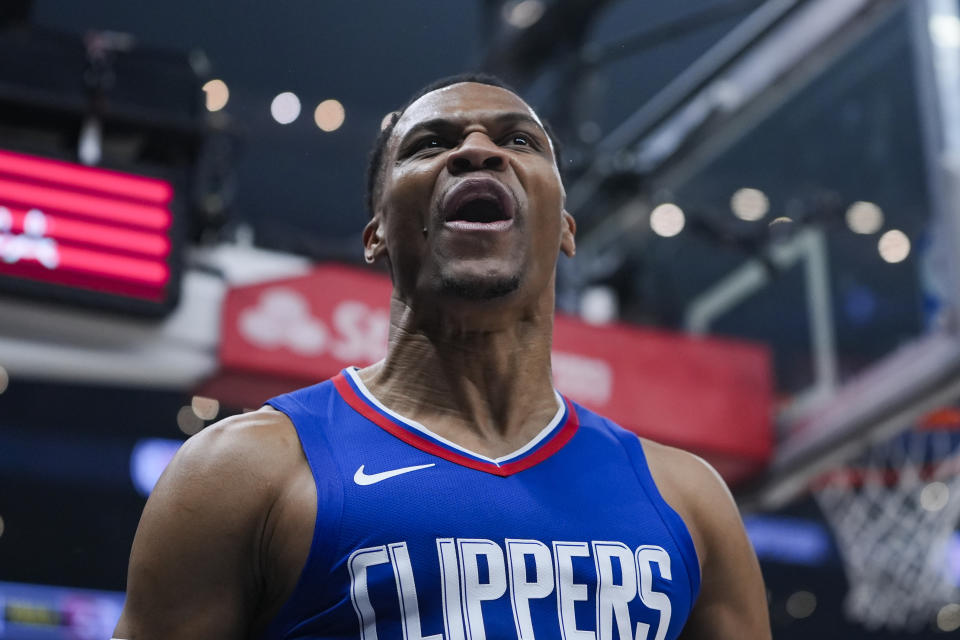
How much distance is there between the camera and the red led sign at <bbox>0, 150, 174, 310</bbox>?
4574mm

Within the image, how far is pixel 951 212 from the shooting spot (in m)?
4.61

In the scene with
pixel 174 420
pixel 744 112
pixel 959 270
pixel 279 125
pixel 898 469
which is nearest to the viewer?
pixel 959 270

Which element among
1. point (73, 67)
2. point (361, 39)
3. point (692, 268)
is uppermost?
point (361, 39)

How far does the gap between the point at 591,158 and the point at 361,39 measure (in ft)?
8.36

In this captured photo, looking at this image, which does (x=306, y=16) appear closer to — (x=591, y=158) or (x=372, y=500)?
(x=591, y=158)

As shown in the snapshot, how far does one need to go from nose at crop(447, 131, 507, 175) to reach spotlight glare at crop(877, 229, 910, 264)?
549cm

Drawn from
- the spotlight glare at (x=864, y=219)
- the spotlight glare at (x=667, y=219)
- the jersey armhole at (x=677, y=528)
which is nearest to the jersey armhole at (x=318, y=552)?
the jersey armhole at (x=677, y=528)

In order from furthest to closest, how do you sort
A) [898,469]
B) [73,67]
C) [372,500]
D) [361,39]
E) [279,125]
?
[279,125], [361,39], [898,469], [73,67], [372,500]

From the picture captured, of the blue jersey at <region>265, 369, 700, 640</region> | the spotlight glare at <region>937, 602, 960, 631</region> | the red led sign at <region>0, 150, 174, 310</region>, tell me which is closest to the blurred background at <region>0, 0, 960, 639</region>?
the red led sign at <region>0, 150, 174, 310</region>

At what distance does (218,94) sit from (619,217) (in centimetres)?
407

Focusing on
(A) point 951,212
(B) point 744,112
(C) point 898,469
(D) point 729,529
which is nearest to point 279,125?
(B) point 744,112

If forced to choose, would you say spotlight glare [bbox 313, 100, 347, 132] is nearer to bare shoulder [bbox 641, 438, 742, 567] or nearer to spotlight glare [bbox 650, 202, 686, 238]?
spotlight glare [bbox 650, 202, 686, 238]

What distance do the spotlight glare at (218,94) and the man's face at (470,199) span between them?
7.90 metres

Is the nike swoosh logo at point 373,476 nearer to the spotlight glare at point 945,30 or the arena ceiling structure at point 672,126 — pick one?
the arena ceiling structure at point 672,126
